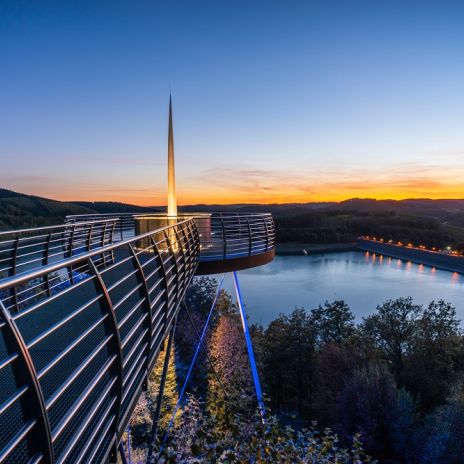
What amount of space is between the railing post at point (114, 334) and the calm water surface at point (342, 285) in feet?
114

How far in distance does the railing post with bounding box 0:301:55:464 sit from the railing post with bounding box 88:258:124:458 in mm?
604

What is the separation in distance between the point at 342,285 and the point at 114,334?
179 ft

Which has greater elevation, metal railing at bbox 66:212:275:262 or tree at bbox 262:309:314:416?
metal railing at bbox 66:212:275:262

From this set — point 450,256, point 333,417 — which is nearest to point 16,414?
point 333,417

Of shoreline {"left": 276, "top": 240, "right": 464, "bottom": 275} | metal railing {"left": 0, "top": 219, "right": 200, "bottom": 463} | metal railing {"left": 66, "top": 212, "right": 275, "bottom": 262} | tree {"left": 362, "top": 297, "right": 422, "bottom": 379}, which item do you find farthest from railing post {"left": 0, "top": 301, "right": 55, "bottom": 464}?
shoreline {"left": 276, "top": 240, "right": 464, "bottom": 275}

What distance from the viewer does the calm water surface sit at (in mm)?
42266

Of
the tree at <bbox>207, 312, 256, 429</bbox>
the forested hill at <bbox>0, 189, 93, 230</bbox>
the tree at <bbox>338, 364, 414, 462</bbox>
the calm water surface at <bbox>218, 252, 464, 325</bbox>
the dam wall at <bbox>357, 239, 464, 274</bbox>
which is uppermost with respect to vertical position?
the forested hill at <bbox>0, 189, 93, 230</bbox>

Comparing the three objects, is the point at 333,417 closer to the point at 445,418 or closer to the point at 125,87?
the point at 445,418

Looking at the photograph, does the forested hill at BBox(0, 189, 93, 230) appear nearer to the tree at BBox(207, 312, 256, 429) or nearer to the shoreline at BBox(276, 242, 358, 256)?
the tree at BBox(207, 312, 256, 429)

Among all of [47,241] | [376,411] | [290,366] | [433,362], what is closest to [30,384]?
[47,241]

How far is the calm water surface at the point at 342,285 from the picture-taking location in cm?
4227

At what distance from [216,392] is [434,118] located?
26.3 metres

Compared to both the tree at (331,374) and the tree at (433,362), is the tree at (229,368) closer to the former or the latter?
the tree at (331,374)

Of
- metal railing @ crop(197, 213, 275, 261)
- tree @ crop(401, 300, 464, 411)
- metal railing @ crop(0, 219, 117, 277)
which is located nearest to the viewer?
metal railing @ crop(0, 219, 117, 277)
